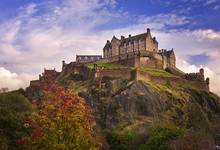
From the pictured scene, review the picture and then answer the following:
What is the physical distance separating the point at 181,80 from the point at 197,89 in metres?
4.89

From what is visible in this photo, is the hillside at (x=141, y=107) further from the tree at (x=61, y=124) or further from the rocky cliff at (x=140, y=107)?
the tree at (x=61, y=124)

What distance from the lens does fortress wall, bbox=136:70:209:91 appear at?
10879 centimetres

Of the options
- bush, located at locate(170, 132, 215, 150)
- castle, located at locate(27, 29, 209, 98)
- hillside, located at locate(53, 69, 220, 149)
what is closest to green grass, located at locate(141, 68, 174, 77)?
castle, located at locate(27, 29, 209, 98)

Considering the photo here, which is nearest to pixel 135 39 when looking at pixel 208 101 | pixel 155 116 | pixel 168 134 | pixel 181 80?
pixel 181 80

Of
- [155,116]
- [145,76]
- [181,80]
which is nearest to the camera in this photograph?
[155,116]

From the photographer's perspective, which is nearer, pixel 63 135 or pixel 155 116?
pixel 63 135

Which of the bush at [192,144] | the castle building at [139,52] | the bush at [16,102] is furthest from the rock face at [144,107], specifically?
the bush at [192,144]

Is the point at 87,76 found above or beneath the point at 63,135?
above

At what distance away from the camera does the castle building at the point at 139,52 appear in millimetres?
123625

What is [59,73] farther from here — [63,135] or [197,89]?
[63,135]

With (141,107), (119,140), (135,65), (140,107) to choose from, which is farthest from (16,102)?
(135,65)

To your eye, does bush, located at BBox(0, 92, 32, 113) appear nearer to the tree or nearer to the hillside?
the hillside

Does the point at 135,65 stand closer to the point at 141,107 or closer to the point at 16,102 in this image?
the point at 141,107

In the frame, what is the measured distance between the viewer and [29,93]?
116 m
